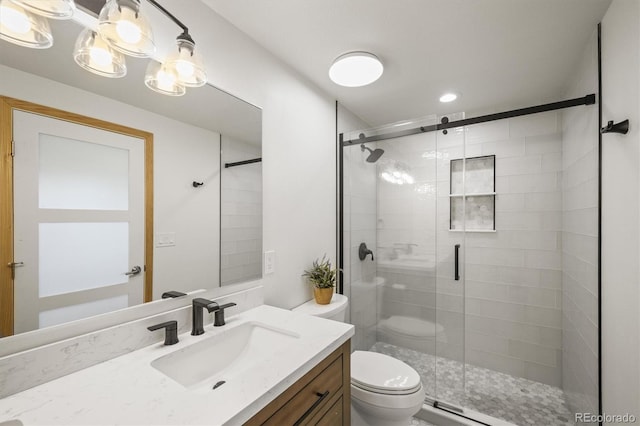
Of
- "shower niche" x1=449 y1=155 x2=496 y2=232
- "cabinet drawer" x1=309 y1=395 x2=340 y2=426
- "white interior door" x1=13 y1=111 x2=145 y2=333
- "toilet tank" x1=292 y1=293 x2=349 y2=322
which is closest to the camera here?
"white interior door" x1=13 y1=111 x2=145 y2=333

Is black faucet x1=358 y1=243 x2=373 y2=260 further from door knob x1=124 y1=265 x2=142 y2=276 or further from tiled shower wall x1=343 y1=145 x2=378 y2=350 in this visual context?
door knob x1=124 y1=265 x2=142 y2=276

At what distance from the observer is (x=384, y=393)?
1.46 metres

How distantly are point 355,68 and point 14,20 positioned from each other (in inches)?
59.1

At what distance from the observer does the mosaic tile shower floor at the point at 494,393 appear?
189 cm

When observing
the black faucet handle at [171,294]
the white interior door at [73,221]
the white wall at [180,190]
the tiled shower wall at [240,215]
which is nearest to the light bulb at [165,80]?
the white wall at [180,190]

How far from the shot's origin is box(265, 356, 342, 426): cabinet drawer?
840mm

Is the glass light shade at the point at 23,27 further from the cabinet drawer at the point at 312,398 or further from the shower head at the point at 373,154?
the shower head at the point at 373,154

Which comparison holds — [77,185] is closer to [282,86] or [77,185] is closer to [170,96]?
[170,96]

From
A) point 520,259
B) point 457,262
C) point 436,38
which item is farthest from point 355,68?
point 520,259

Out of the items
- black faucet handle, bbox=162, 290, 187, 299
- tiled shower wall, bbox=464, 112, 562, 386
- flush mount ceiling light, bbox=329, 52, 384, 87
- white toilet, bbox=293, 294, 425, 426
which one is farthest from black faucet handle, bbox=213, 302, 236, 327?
tiled shower wall, bbox=464, 112, 562, 386

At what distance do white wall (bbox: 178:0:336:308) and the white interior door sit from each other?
2.12 ft

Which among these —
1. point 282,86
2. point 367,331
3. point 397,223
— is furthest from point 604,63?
point 367,331

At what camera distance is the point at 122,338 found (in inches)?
38.9

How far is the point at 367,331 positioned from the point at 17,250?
7.34 ft
